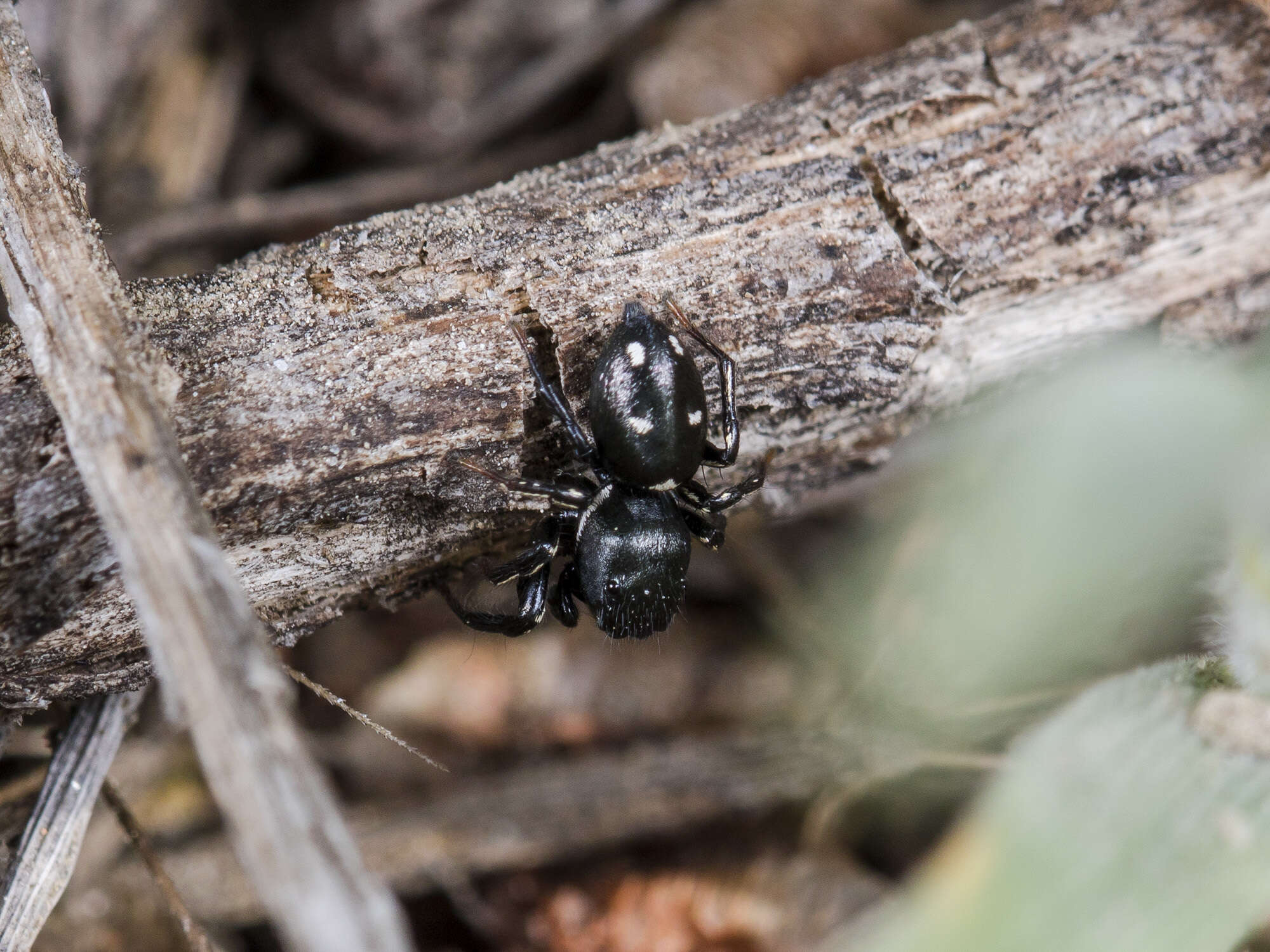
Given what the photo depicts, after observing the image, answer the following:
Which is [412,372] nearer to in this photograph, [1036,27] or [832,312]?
[832,312]

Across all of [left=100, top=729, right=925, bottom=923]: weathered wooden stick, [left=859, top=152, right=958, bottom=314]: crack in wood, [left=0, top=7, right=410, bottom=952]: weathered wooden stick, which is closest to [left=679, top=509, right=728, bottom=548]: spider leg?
[left=100, top=729, right=925, bottom=923]: weathered wooden stick

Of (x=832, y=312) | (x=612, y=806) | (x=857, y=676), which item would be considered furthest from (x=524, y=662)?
(x=832, y=312)

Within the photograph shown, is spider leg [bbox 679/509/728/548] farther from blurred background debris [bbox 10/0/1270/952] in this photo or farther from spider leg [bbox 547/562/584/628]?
spider leg [bbox 547/562/584/628]

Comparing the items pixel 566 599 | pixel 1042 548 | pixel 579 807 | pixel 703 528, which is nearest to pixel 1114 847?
pixel 1042 548

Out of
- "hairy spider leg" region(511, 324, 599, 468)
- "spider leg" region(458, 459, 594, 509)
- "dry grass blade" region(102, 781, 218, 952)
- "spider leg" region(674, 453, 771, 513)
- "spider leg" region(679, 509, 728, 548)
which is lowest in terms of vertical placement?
"dry grass blade" region(102, 781, 218, 952)

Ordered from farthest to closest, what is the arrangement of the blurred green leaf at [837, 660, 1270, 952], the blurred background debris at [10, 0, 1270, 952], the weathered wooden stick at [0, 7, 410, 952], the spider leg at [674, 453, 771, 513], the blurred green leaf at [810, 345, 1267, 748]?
the blurred background debris at [10, 0, 1270, 952] < the spider leg at [674, 453, 771, 513] < the blurred green leaf at [810, 345, 1267, 748] < the blurred green leaf at [837, 660, 1270, 952] < the weathered wooden stick at [0, 7, 410, 952]

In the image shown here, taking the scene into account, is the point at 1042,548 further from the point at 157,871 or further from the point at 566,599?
the point at 157,871
